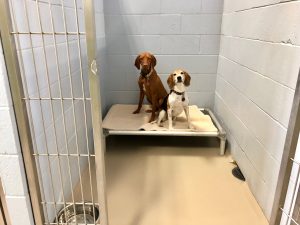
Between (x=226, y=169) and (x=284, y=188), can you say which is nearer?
(x=284, y=188)

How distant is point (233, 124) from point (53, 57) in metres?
1.47

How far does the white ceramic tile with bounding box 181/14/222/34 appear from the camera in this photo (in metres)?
2.44

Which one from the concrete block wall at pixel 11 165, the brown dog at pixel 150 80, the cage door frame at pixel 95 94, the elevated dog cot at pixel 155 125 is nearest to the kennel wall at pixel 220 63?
the concrete block wall at pixel 11 165

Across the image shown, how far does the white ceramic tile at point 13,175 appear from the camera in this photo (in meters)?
1.07

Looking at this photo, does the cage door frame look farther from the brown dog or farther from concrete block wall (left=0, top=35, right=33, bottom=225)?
the brown dog

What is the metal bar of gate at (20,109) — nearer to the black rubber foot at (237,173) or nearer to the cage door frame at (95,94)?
the cage door frame at (95,94)

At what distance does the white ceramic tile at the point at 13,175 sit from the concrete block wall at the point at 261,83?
126 centimetres

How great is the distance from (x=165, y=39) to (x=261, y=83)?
4.09 ft

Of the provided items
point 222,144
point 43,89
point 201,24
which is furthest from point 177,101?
point 43,89

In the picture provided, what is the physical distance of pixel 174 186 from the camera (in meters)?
1.73

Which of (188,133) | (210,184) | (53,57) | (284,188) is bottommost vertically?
(210,184)

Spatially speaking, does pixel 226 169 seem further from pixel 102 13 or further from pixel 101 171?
pixel 102 13

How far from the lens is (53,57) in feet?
4.43

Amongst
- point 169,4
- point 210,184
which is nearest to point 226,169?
point 210,184
